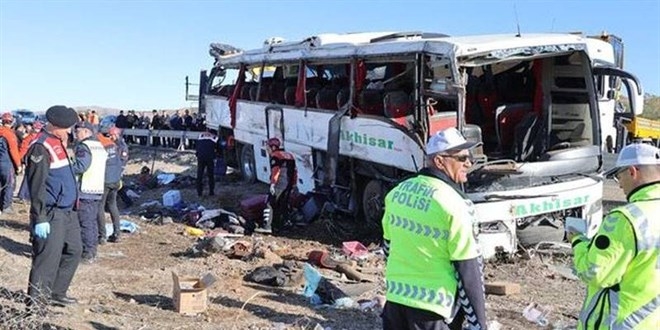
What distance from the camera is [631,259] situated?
300 centimetres

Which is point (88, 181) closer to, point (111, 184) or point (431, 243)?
point (111, 184)

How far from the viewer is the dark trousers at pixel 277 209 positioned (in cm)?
1099

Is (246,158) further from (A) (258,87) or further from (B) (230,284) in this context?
(B) (230,284)

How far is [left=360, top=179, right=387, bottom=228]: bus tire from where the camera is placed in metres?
10.3

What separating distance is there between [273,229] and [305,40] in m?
3.36

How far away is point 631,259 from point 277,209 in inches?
330

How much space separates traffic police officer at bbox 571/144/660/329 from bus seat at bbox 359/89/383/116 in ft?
23.8

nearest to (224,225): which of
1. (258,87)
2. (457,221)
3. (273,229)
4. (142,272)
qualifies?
(273,229)

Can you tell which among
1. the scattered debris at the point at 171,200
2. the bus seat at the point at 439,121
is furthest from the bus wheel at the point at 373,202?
the scattered debris at the point at 171,200

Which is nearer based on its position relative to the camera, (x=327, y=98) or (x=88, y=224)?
(x=88, y=224)

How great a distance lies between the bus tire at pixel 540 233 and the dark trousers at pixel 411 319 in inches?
226

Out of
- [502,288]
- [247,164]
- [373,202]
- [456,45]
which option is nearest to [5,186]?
[247,164]

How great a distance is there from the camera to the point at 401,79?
10000 millimetres

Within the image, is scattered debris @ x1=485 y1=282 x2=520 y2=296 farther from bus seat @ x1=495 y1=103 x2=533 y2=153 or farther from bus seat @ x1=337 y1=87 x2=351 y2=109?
bus seat @ x1=337 y1=87 x2=351 y2=109
